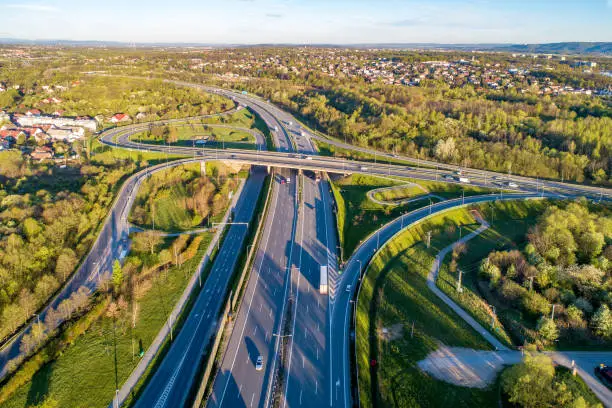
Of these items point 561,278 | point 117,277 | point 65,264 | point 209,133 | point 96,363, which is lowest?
point 96,363

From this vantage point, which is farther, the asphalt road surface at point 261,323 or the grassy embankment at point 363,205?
the grassy embankment at point 363,205

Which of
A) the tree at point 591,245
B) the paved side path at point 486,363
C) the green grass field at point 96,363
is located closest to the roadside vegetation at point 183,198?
the green grass field at point 96,363

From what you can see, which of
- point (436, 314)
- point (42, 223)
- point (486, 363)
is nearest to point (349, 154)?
point (436, 314)

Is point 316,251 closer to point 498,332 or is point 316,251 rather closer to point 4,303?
point 498,332

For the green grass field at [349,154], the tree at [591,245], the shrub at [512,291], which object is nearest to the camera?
the shrub at [512,291]

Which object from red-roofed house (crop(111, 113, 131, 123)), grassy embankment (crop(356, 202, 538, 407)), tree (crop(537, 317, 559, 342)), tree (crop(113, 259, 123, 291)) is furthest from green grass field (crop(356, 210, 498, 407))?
red-roofed house (crop(111, 113, 131, 123))

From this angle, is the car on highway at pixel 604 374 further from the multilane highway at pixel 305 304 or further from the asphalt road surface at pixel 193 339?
the asphalt road surface at pixel 193 339

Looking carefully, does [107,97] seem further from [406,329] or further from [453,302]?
[406,329]

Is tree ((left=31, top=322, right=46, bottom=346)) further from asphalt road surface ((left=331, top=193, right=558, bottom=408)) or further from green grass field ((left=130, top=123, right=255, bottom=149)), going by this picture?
green grass field ((left=130, top=123, right=255, bottom=149))
